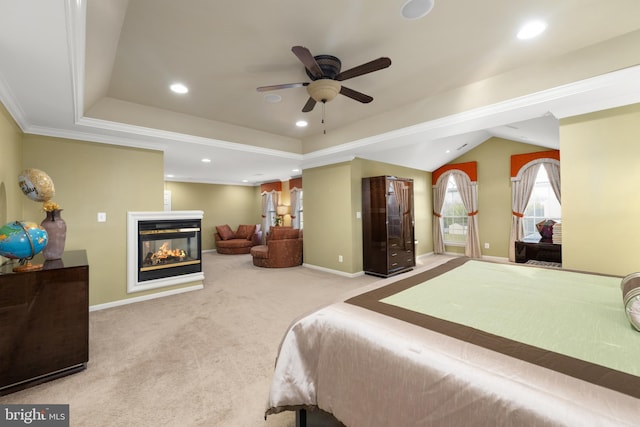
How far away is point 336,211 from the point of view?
532 centimetres

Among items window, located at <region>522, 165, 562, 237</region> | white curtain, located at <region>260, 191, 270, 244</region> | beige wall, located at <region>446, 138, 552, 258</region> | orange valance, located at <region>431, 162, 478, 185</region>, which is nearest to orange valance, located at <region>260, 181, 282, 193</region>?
white curtain, located at <region>260, 191, 270, 244</region>

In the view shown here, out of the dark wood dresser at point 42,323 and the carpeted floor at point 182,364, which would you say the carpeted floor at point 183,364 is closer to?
the carpeted floor at point 182,364

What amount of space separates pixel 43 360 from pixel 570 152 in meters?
5.15

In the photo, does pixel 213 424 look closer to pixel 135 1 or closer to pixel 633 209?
pixel 135 1

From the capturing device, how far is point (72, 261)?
231 cm

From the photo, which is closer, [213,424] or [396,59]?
[213,424]

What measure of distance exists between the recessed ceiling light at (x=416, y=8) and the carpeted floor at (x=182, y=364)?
6.97 feet

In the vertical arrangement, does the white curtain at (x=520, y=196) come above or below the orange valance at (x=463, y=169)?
below

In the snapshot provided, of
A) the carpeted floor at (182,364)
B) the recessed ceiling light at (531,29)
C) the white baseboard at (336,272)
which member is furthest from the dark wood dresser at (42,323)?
the recessed ceiling light at (531,29)

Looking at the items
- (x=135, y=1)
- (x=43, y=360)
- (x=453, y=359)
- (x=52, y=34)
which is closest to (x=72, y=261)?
(x=43, y=360)

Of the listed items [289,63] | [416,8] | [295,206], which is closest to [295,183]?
[295,206]

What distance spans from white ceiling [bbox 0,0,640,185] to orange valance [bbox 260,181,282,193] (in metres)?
4.75

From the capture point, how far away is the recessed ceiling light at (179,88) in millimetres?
2945

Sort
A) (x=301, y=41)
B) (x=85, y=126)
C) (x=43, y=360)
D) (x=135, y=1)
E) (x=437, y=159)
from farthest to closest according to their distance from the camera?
(x=437, y=159), (x=85, y=126), (x=301, y=41), (x=43, y=360), (x=135, y=1)
